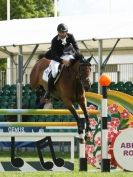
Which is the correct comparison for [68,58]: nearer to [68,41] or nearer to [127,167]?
[68,41]

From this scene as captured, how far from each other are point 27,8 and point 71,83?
3557 centimetres

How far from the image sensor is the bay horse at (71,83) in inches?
380

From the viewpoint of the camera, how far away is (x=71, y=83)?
1038 centimetres

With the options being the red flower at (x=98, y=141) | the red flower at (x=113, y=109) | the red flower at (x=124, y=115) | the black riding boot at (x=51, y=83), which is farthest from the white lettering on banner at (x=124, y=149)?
the black riding boot at (x=51, y=83)

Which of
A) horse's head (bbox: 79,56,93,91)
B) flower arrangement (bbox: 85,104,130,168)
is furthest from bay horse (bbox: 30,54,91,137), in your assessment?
→ flower arrangement (bbox: 85,104,130,168)

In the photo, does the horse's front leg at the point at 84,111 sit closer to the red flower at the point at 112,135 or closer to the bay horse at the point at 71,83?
the bay horse at the point at 71,83

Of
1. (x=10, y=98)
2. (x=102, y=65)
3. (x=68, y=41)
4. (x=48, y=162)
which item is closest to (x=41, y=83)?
(x=68, y=41)

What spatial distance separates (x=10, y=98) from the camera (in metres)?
20.2

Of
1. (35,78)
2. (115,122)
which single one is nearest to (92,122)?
(115,122)

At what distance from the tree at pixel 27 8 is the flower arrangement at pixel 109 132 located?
33.6 meters

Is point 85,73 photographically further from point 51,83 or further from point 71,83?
point 51,83

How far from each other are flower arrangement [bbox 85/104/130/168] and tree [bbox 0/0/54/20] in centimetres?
3363

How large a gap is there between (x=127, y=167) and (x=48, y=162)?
109 cm

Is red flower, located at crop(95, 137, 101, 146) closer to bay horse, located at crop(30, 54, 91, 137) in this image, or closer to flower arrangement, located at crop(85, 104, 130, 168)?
flower arrangement, located at crop(85, 104, 130, 168)
